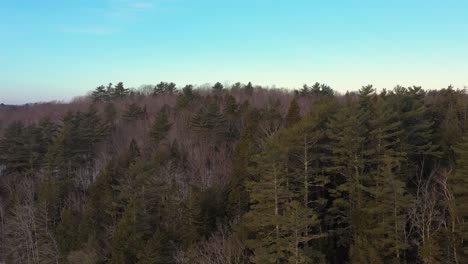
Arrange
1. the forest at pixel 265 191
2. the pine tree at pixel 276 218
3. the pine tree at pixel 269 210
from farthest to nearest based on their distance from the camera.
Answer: the forest at pixel 265 191
the pine tree at pixel 269 210
the pine tree at pixel 276 218

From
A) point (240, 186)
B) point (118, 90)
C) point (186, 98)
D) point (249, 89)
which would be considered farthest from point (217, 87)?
point (240, 186)

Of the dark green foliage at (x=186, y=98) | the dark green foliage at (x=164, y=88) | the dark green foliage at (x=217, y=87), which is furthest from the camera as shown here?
the dark green foliage at (x=164, y=88)

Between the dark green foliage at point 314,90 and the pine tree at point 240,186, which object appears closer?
the pine tree at point 240,186

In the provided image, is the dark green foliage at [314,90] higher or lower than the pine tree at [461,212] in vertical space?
higher

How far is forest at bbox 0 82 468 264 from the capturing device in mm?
21328

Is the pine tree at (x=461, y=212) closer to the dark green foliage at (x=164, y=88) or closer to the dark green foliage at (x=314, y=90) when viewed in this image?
the dark green foliage at (x=314, y=90)

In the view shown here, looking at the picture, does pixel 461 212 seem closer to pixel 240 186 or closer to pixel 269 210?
pixel 269 210

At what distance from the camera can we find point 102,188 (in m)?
34.1

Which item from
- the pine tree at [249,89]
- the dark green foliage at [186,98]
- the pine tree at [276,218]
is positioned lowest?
the pine tree at [276,218]

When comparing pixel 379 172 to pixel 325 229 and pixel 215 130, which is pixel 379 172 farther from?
pixel 215 130

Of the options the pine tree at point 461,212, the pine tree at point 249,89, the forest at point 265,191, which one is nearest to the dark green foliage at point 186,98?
the forest at point 265,191

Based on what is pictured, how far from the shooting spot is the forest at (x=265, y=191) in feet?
70.0

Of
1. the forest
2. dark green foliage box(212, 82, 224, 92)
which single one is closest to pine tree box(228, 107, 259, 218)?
the forest

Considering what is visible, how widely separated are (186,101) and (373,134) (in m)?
34.5
